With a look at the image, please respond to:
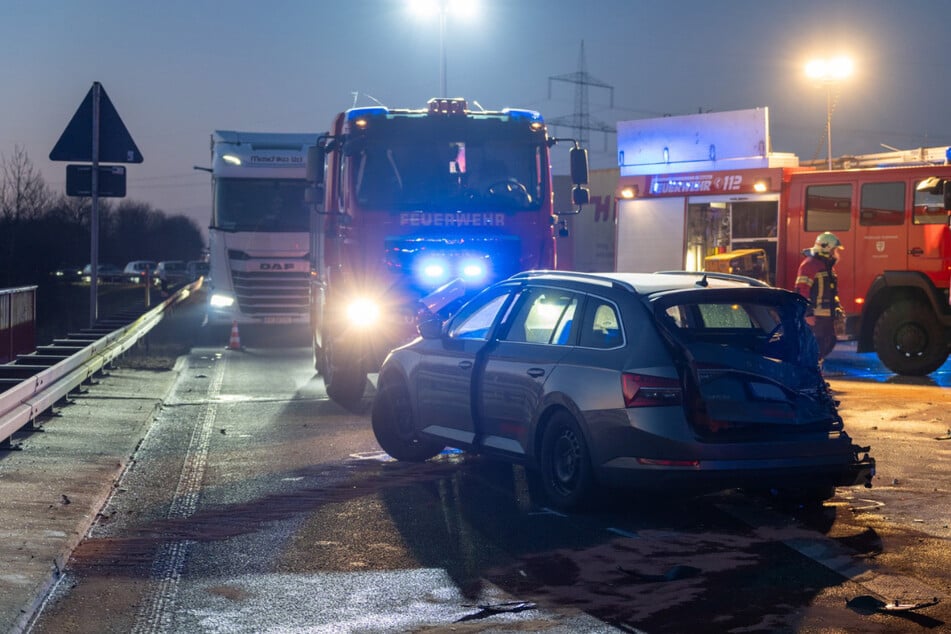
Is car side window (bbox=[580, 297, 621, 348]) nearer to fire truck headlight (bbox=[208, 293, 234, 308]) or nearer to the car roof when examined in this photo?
the car roof

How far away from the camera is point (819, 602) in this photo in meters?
6.12

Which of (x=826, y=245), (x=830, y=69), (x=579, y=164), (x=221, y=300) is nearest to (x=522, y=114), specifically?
(x=579, y=164)

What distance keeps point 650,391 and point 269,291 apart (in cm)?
1640

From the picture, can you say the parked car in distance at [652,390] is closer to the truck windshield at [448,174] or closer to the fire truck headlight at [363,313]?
the fire truck headlight at [363,313]

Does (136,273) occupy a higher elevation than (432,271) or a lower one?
lower

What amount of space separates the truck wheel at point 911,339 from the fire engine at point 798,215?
0.01 meters

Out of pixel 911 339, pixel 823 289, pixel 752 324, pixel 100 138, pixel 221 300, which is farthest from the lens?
pixel 221 300

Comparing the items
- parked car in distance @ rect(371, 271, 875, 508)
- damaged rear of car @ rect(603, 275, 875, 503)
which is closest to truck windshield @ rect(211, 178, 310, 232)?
parked car in distance @ rect(371, 271, 875, 508)

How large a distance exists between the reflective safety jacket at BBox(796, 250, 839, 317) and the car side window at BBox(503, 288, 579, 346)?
7.72 meters

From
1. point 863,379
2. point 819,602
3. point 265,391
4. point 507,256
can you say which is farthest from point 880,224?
point 819,602

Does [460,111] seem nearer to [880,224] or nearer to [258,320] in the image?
[880,224]

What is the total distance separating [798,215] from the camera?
1998 centimetres

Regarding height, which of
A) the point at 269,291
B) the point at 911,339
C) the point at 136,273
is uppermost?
the point at 269,291

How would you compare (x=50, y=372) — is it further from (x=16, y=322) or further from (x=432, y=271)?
(x=16, y=322)
